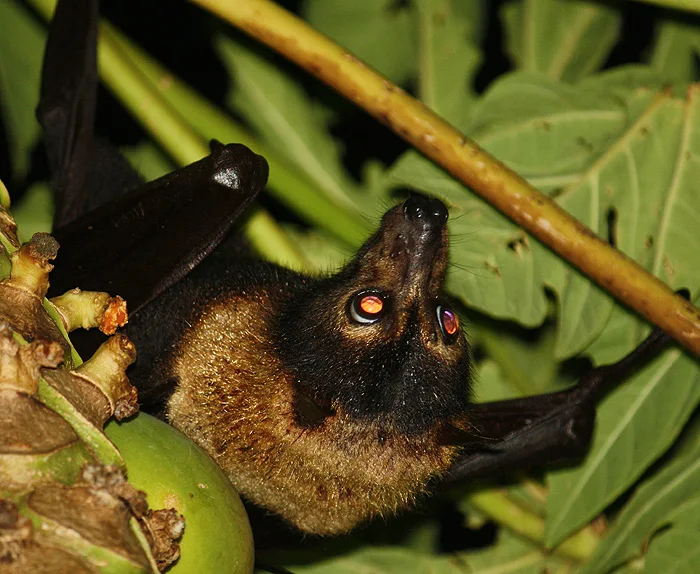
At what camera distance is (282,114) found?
371cm

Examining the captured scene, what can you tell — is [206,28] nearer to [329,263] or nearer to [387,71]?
[387,71]

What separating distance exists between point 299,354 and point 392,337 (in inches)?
12.0

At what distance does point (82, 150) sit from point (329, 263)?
38.2 inches

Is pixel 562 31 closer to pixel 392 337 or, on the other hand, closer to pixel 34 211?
pixel 392 337

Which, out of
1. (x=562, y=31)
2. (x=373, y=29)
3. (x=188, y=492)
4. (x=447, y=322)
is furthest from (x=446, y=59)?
(x=188, y=492)

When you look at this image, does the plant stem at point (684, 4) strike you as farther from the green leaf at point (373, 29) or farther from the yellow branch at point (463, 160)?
the green leaf at point (373, 29)

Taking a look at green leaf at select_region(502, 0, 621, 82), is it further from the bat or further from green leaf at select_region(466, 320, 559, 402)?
the bat

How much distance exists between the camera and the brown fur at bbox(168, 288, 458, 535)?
8.34 ft

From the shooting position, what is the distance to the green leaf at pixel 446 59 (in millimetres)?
3627

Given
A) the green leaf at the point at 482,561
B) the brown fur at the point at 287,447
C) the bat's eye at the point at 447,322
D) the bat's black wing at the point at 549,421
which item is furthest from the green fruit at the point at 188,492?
the green leaf at the point at 482,561

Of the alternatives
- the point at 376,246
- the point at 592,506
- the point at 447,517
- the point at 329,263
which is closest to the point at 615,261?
the point at 376,246

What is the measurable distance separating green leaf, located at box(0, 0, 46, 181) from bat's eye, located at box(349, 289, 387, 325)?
1.65m

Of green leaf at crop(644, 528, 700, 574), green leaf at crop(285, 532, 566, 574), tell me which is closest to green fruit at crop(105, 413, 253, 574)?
green leaf at crop(285, 532, 566, 574)

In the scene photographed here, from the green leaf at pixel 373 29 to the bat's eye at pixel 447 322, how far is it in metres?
1.36
